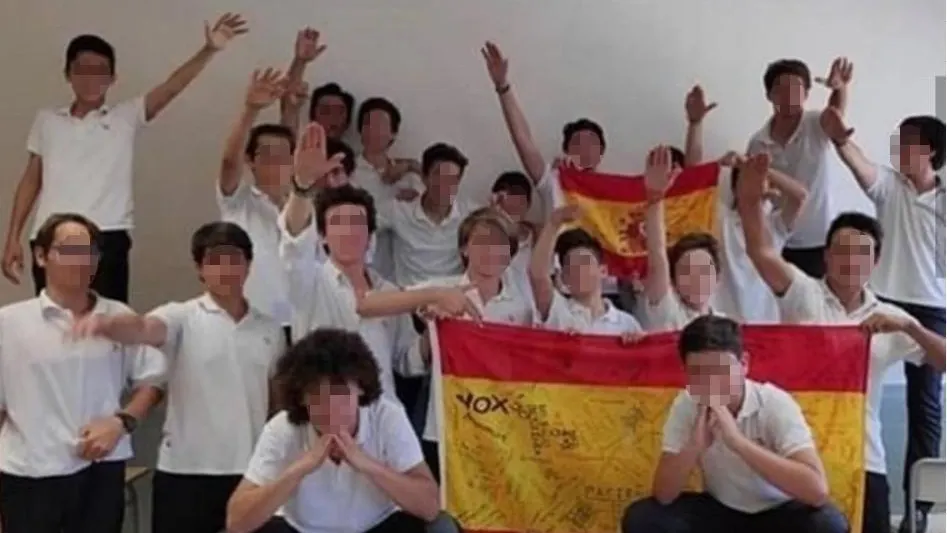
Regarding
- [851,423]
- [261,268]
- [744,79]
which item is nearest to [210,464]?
[261,268]

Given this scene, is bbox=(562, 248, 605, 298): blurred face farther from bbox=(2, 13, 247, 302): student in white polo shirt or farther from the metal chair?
bbox=(2, 13, 247, 302): student in white polo shirt

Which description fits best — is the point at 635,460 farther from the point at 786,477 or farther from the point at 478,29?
the point at 478,29

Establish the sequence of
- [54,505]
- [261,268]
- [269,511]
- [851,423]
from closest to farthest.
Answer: [269,511], [54,505], [851,423], [261,268]

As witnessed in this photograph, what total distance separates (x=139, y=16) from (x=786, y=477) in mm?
3389

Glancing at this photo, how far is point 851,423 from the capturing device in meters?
3.57

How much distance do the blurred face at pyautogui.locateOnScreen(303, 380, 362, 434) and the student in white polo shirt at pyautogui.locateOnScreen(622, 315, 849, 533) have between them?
2.87 ft

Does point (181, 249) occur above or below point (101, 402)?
above

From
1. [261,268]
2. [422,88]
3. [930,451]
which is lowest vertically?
[930,451]

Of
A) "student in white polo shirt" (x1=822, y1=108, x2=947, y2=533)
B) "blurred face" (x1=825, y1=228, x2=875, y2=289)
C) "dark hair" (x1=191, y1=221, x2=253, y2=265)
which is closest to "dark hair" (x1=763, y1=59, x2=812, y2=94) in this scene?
"student in white polo shirt" (x1=822, y1=108, x2=947, y2=533)

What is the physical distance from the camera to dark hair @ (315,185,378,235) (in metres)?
3.66

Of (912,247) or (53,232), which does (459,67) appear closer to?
(912,247)

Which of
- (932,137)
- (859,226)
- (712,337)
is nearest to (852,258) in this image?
(859,226)

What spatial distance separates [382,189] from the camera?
4887 mm

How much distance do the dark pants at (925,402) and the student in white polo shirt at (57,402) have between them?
262 cm
